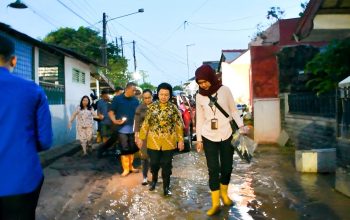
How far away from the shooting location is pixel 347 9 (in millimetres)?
9625

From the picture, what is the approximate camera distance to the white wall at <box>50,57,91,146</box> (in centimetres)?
1347

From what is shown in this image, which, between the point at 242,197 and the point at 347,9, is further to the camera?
the point at 347,9

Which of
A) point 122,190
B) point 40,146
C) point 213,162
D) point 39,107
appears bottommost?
point 122,190

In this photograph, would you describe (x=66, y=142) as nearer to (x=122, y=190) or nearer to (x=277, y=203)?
(x=122, y=190)

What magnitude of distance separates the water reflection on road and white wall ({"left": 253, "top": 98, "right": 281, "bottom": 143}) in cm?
437

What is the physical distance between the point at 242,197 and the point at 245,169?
2.59 meters

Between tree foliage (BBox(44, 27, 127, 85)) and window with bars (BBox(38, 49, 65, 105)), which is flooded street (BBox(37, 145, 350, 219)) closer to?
window with bars (BBox(38, 49, 65, 105))

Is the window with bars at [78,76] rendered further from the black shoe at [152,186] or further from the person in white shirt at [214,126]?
the person in white shirt at [214,126]

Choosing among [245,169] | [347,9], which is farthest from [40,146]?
[347,9]

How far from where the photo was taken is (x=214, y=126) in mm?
5617

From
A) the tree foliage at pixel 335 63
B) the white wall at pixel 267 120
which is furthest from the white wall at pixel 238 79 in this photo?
the tree foliage at pixel 335 63

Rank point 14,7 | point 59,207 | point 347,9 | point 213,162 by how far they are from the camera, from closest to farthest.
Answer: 1. point 213,162
2. point 59,207
3. point 347,9
4. point 14,7

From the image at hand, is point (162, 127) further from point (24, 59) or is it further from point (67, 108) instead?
point (67, 108)

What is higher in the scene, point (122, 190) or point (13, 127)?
point (13, 127)
